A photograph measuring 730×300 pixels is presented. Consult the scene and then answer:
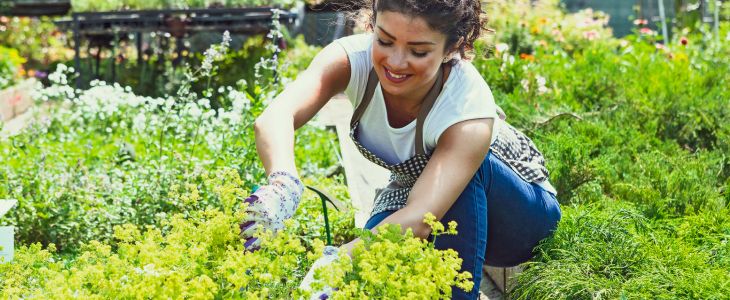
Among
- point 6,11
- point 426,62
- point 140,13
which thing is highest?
point 426,62

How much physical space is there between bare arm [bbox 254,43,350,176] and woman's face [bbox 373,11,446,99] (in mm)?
195

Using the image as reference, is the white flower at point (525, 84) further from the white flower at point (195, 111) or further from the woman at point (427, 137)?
the woman at point (427, 137)

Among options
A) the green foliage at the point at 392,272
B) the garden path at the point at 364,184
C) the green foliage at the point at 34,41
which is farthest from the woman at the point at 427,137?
the green foliage at the point at 34,41

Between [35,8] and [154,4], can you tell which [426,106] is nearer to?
[154,4]

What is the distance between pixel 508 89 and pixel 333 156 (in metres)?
1.05

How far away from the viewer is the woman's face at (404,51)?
239cm

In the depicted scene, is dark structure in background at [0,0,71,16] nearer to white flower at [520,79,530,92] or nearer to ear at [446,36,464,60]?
white flower at [520,79,530,92]

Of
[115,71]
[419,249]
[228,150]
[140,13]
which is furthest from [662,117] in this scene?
[115,71]

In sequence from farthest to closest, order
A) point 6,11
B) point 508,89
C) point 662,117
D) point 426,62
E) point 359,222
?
point 6,11
point 508,89
point 662,117
point 359,222
point 426,62

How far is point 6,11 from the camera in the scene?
962 centimetres

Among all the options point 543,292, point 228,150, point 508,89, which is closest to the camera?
point 543,292

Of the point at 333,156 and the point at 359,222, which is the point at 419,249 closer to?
the point at 359,222

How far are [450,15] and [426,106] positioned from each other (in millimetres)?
263

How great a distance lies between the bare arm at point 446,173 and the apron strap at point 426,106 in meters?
0.09
